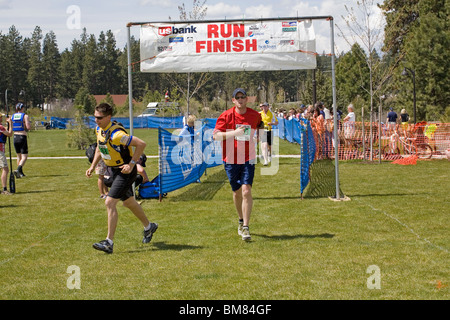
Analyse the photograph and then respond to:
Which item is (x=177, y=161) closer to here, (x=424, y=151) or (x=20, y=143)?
(x=20, y=143)

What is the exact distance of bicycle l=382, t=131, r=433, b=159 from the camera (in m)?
19.7

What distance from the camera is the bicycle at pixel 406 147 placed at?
19.7 metres

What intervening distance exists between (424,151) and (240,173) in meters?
13.6

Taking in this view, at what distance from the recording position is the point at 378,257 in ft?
22.0

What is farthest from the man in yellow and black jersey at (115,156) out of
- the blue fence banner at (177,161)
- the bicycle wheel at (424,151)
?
the bicycle wheel at (424,151)

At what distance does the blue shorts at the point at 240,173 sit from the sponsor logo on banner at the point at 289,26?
3865 millimetres

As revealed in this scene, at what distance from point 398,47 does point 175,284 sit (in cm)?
4405

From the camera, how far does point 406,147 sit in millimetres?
19984

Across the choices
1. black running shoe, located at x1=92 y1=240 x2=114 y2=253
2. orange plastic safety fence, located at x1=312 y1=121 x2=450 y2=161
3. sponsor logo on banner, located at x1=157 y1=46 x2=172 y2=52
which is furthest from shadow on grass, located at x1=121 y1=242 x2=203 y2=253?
orange plastic safety fence, located at x1=312 y1=121 x2=450 y2=161

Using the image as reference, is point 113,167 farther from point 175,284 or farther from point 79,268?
point 175,284

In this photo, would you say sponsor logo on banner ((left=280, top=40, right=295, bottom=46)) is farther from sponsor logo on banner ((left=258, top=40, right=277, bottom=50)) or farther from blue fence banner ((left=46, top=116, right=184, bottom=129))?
blue fence banner ((left=46, top=116, right=184, bottom=129))

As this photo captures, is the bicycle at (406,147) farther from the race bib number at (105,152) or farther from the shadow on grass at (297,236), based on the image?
the race bib number at (105,152)

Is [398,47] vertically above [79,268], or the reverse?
[398,47]

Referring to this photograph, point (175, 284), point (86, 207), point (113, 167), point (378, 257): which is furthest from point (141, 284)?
point (86, 207)
